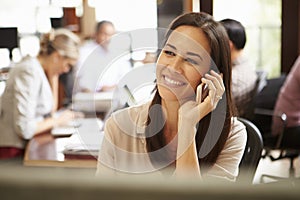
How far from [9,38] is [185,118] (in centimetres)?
64

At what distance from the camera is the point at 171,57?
0.97 meters

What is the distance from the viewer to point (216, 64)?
3.12 ft

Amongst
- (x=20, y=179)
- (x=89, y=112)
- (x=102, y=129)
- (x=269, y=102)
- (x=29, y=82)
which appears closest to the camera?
(x=20, y=179)

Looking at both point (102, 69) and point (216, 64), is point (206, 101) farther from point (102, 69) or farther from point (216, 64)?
point (102, 69)

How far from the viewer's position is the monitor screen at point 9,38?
1381 mm

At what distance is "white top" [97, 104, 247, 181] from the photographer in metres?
0.99

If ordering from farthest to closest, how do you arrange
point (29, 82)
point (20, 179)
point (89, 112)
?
point (29, 82), point (89, 112), point (20, 179)

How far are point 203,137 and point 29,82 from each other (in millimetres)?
726

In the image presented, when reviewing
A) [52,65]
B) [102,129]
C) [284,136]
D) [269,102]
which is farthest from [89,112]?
[269,102]

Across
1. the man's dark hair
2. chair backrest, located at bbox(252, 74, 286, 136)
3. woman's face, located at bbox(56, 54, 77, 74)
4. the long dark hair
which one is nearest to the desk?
the long dark hair

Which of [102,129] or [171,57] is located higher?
[171,57]

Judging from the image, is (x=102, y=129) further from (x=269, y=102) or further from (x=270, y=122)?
(x=269, y=102)

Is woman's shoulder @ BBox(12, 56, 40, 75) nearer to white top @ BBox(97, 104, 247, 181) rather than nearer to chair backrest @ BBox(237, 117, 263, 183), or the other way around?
white top @ BBox(97, 104, 247, 181)

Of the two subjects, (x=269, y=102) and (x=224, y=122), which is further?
(x=269, y=102)
